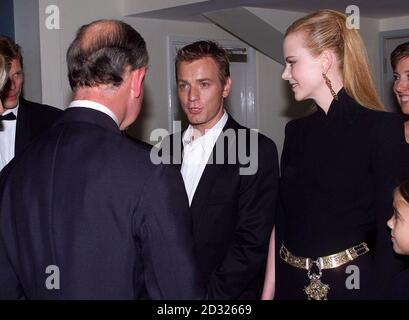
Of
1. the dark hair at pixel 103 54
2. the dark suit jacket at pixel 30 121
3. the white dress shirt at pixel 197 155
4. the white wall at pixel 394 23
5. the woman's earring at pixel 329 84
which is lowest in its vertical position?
the white dress shirt at pixel 197 155

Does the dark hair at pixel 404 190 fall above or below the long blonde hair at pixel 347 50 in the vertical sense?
below

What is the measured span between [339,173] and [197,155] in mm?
696

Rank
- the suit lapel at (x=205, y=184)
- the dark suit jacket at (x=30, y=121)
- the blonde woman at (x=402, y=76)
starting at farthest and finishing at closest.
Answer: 1. the dark suit jacket at (x=30, y=121)
2. the blonde woman at (x=402, y=76)
3. the suit lapel at (x=205, y=184)

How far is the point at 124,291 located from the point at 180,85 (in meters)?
1.17

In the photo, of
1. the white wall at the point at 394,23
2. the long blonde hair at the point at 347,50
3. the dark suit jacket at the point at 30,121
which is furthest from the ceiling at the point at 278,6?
the long blonde hair at the point at 347,50

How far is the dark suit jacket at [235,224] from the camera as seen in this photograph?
2148 millimetres

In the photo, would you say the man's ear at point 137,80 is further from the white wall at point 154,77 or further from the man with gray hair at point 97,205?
the white wall at point 154,77

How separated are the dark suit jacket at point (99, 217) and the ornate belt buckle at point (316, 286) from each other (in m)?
0.45

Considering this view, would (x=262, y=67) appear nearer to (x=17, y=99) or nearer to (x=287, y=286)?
(x=17, y=99)

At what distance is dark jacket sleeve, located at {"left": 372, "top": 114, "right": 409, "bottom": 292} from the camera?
172 centimetres

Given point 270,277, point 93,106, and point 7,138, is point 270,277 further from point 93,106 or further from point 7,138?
point 7,138

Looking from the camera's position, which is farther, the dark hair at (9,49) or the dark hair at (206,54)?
the dark hair at (9,49)

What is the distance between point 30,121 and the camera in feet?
10.3

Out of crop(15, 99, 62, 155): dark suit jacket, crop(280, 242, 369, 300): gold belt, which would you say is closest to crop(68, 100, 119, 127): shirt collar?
crop(280, 242, 369, 300): gold belt
